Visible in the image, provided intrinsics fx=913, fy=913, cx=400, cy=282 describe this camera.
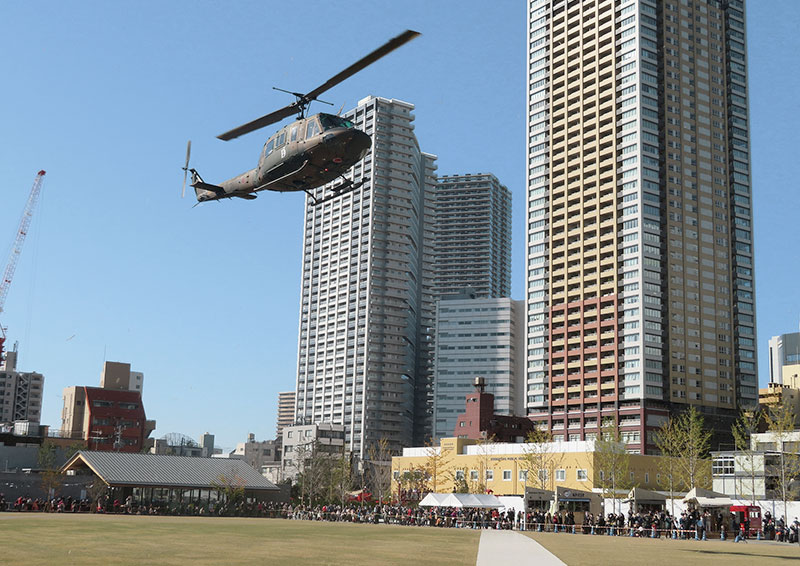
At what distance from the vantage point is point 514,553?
31.9 metres

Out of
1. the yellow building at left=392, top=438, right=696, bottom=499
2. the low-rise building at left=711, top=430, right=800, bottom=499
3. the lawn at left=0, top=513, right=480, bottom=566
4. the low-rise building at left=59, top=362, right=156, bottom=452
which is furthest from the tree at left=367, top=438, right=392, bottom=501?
the lawn at left=0, top=513, right=480, bottom=566

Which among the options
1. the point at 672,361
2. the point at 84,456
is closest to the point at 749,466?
the point at 672,361

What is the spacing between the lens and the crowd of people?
5341 cm

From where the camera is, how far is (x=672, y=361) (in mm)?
135750

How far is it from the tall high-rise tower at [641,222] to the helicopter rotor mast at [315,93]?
98681 mm

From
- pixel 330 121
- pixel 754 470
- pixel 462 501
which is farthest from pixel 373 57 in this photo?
pixel 754 470

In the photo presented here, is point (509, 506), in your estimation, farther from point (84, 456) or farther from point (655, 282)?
point (655, 282)

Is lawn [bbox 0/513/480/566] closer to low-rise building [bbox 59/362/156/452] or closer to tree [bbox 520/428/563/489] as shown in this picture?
tree [bbox 520/428/563/489]

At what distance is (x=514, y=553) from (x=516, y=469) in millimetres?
67375

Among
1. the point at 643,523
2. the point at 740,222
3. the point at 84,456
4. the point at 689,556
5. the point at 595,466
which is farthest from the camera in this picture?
the point at 740,222

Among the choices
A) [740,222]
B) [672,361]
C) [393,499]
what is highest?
[740,222]

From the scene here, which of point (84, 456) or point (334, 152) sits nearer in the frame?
point (334, 152)

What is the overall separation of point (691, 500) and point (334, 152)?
32842mm

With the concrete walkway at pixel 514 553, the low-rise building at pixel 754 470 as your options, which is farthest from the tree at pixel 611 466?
the concrete walkway at pixel 514 553
